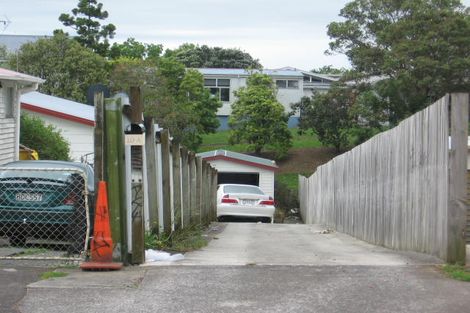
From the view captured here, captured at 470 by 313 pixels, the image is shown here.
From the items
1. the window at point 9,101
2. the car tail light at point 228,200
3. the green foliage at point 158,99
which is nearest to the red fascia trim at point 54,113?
the window at point 9,101

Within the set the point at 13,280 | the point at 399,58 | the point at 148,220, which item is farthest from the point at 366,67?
the point at 13,280

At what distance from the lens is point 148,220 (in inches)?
365

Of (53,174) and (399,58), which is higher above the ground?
(399,58)

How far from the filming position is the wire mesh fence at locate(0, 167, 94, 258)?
8.55 meters

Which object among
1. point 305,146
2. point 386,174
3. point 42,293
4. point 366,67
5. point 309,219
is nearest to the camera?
point 42,293

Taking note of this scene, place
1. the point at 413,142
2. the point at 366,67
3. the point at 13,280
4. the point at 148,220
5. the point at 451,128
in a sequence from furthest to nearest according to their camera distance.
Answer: the point at 366,67 < the point at 148,220 < the point at 413,142 < the point at 451,128 < the point at 13,280

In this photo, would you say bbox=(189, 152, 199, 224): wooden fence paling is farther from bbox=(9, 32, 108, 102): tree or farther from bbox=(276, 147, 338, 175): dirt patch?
bbox=(276, 147, 338, 175): dirt patch

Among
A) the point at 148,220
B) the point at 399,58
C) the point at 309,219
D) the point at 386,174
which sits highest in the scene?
the point at 399,58

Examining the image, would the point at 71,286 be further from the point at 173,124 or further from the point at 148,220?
the point at 173,124

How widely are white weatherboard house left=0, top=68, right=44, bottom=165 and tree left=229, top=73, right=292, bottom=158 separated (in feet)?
82.6

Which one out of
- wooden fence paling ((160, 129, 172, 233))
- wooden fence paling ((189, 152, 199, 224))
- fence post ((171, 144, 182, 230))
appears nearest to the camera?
wooden fence paling ((160, 129, 172, 233))

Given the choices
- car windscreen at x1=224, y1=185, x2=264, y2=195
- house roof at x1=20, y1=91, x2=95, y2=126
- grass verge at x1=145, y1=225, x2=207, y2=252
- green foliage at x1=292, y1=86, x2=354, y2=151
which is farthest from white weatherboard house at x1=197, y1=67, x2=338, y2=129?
grass verge at x1=145, y1=225, x2=207, y2=252

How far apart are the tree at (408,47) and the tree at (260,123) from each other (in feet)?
24.7

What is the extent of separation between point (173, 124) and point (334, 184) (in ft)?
49.6
